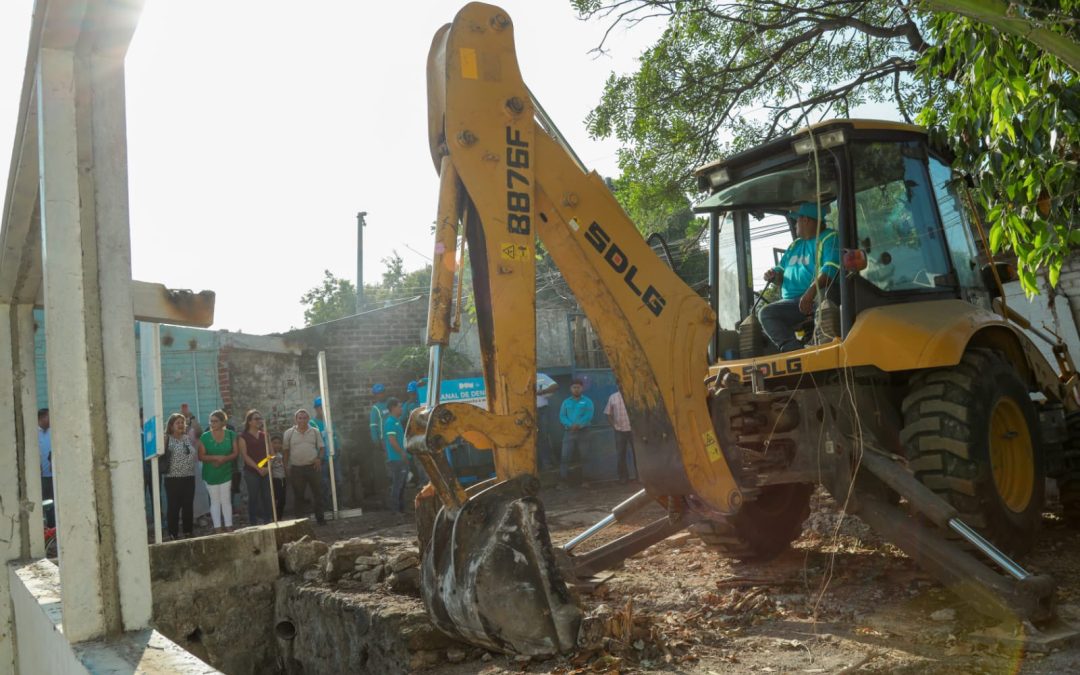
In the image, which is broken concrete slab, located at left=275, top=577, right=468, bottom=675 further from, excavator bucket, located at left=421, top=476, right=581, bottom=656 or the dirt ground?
excavator bucket, located at left=421, top=476, right=581, bottom=656

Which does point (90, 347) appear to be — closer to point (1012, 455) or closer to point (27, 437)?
point (27, 437)

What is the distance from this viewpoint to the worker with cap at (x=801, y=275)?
5449 millimetres

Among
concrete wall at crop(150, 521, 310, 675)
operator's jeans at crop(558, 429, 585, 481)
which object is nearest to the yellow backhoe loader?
concrete wall at crop(150, 521, 310, 675)

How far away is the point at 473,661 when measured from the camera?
15.0 ft

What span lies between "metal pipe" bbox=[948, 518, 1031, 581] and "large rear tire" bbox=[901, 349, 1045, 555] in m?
0.44

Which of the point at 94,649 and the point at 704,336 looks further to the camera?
the point at 704,336

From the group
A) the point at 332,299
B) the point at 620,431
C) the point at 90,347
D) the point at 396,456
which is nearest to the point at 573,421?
the point at 620,431

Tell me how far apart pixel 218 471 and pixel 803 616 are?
8.00 meters

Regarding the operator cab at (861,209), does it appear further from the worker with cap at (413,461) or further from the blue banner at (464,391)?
the blue banner at (464,391)

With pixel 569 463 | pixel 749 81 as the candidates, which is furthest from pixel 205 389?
pixel 749 81

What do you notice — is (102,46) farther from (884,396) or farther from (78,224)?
(884,396)

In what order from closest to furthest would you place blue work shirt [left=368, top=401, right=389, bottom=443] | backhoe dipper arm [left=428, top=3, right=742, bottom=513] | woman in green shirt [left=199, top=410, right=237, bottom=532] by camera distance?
backhoe dipper arm [left=428, top=3, right=742, bottom=513] < woman in green shirt [left=199, top=410, right=237, bottom=532] < blue work shirt [left=368, top=401, right=389, bottom=443]

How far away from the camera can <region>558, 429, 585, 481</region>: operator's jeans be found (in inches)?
577

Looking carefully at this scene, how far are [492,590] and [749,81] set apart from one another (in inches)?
351
